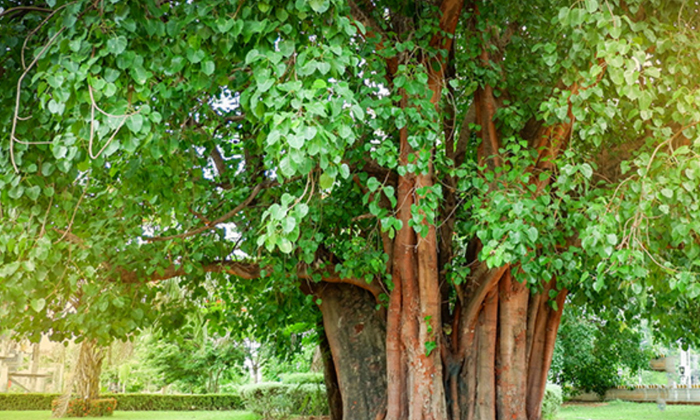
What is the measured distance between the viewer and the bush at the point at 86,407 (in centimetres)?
1499

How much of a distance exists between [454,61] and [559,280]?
259 centimetres

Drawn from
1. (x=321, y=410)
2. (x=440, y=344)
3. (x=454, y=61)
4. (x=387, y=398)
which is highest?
(x=454, y=61)

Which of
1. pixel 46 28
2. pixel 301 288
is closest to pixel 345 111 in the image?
pixel 46 28

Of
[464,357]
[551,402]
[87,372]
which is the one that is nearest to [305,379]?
[551,402]

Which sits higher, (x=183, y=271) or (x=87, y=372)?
(x=183, y=271)

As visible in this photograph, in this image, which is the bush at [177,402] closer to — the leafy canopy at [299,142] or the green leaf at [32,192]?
the leafy canopy at [299,142]

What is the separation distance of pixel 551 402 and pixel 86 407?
1131cm

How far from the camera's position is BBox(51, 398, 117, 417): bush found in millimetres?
14992

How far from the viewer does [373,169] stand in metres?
6.34

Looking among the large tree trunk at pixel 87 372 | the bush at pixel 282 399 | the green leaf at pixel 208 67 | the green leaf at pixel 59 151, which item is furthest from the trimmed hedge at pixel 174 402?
the green leaf at pixel 208 67

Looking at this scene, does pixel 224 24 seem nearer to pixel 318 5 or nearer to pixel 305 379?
pixel 318 5

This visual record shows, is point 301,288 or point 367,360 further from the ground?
point 301,288

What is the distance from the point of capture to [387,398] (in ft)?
20.3

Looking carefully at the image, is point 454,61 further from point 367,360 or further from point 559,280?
point 367,360
